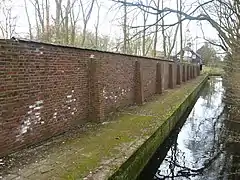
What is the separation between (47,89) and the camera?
609cm

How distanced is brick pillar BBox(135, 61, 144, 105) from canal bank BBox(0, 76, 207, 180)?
392cm

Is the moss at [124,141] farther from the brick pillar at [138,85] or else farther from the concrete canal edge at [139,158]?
the brick pillar at [138,85]

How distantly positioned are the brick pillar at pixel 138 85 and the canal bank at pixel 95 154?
3920mm

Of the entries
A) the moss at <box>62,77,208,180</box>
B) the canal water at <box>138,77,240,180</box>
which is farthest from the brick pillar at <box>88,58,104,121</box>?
the canal water at <box>138,77,240,180</box>

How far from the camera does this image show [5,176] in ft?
13.6

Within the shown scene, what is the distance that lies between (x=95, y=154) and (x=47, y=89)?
1808 mm

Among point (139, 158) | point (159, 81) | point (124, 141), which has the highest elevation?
point (159, 81)

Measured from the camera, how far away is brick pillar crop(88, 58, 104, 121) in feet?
26.6

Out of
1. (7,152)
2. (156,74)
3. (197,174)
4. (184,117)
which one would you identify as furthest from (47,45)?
(156,74)

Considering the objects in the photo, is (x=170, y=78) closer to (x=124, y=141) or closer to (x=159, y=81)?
(x=159, y=81)

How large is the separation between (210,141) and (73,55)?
566 cm

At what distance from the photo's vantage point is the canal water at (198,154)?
6.91 metres

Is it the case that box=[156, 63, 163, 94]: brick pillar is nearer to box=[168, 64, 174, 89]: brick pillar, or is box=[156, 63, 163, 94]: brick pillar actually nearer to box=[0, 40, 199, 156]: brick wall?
box=[168, 64, 174, 89]: brick pillar

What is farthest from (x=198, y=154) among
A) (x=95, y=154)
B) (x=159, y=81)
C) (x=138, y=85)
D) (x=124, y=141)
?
(x=159, y=81)
